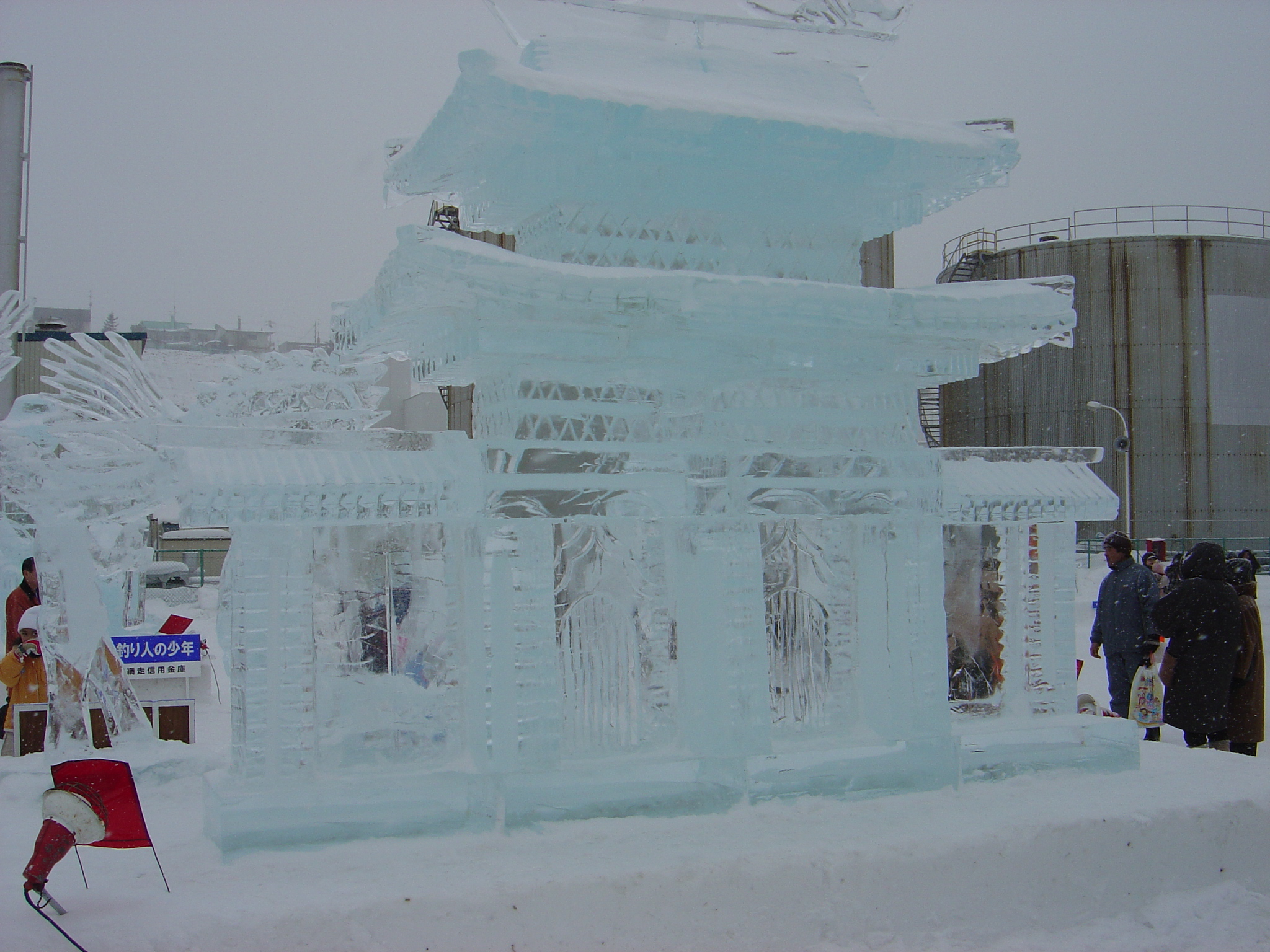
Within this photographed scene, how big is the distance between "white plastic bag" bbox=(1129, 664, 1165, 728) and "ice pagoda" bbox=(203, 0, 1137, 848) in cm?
95

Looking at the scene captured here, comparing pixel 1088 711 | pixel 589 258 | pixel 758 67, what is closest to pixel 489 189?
pixel 589 258

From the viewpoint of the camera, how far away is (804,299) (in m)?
4.96

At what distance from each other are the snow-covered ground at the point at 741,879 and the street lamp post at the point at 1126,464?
47.4ft

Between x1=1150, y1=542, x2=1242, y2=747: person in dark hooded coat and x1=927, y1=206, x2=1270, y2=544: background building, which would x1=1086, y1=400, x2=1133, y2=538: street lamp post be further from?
x1=1150, y1=542, x2=1242, y2=747: person in dark hooded coat

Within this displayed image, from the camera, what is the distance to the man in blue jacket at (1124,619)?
6.82m

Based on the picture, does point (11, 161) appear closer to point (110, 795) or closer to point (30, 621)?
point (30, 621)

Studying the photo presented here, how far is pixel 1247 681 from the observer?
638 centimetres

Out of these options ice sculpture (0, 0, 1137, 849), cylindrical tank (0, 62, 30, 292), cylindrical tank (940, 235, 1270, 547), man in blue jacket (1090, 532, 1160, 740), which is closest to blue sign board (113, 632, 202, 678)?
ice sculpture (0, 0, 1137, 849)

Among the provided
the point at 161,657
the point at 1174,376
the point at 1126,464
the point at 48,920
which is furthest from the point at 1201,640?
the point at 1174,376

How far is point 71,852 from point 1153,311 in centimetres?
2004

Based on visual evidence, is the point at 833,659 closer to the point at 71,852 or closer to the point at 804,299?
the point at 804,299

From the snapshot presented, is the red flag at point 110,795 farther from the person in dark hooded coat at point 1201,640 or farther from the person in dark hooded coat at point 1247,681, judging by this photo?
the person in dark hooded coat at point 1247,681

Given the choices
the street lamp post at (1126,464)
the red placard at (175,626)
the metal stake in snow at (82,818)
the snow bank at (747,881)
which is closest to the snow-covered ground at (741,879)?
the snow bank at (747,881)

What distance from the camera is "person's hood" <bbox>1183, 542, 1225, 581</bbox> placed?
6215 millimetres
